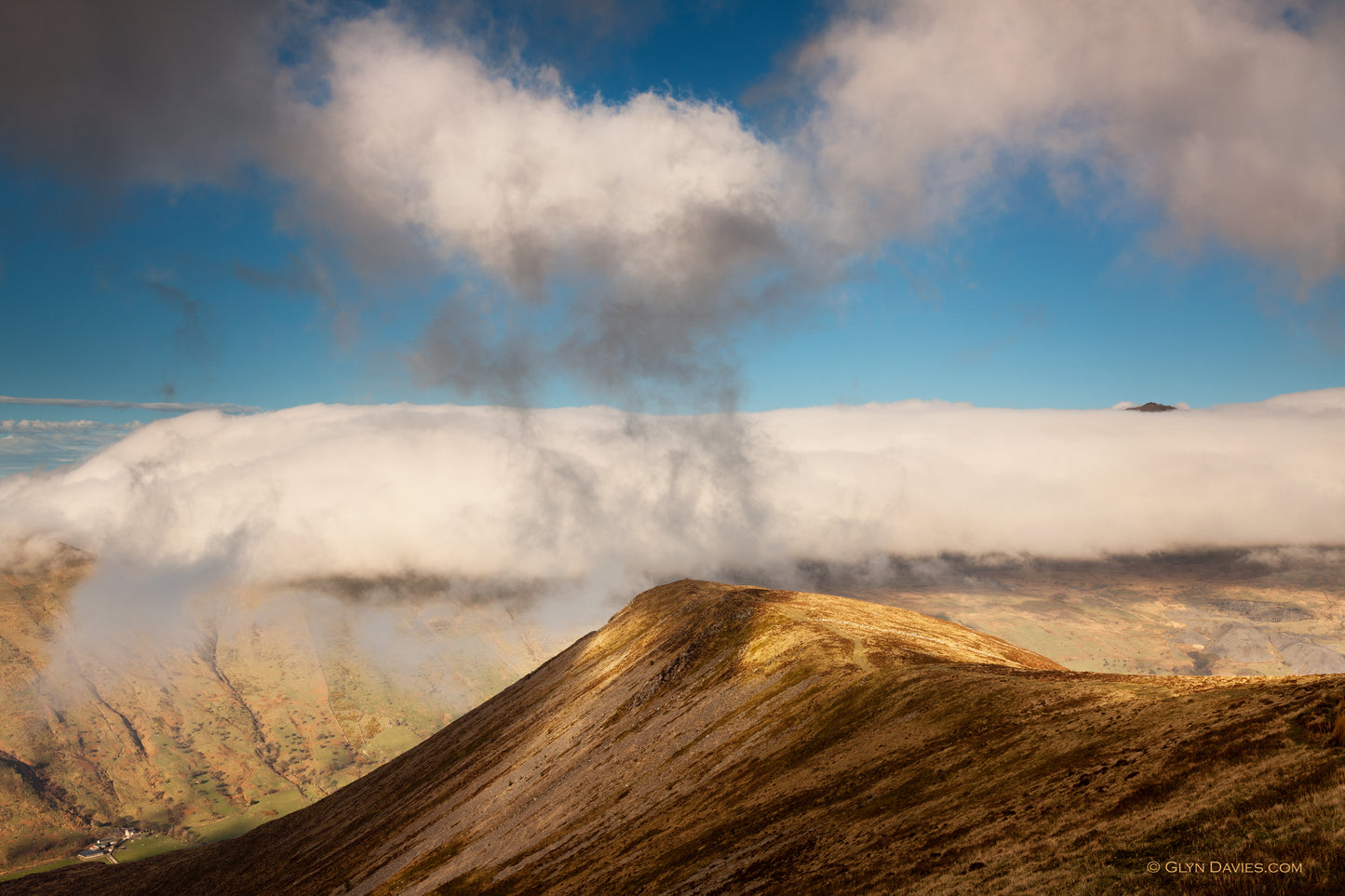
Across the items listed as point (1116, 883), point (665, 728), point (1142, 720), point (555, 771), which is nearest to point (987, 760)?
point (1142, 720)

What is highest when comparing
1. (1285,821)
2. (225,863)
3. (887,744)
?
(1285,821)

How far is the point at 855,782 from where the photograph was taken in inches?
2277

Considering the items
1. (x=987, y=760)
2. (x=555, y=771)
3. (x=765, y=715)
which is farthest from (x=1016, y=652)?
(x=987, y=760)

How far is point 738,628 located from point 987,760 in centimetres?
8205

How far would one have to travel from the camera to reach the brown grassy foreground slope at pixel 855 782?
103 feet

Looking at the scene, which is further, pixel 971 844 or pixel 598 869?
pixel 598 869

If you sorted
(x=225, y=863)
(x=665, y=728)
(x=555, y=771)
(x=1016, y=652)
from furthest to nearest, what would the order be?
(x=225, y=863), (x=1016, y=652), (x=555, y=771), (x=665, y=728)

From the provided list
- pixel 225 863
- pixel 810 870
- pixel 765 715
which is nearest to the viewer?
pixel 810 870

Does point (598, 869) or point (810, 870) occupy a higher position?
point (810, 870)

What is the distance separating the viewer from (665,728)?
10319 cm

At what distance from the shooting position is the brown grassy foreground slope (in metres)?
31.3

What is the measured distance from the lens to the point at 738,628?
131250mm

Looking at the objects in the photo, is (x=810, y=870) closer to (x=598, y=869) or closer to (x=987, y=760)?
(x=987, y=760)

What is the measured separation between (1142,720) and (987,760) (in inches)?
434
